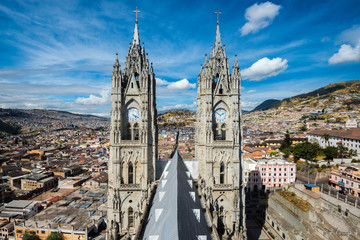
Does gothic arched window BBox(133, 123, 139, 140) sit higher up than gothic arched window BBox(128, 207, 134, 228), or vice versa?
gothic arched window BBox(133, 123, 139, 140)

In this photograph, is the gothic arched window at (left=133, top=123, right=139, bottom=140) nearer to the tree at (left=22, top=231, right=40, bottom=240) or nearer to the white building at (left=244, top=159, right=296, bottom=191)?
the tree at (left=22, top=231, right=40, bottom=240)

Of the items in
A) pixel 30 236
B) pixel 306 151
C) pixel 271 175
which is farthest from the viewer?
pixel 306 151

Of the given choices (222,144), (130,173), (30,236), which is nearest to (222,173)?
(222,144)

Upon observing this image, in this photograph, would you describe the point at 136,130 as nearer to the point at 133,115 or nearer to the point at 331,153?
the point at 133,115

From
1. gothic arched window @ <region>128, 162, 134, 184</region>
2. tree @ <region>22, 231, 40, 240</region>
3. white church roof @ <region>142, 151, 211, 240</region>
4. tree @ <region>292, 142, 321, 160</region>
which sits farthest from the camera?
tree @ <region>292, 142, 321, 160</region>

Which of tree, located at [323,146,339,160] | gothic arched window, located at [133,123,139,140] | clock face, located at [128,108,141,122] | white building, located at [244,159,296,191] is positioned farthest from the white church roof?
tree, located at [323,146,339,160]

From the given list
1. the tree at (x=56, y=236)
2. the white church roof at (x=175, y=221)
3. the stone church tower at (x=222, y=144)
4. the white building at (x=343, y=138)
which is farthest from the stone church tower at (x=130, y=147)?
the white building at (x=343, y=138)
